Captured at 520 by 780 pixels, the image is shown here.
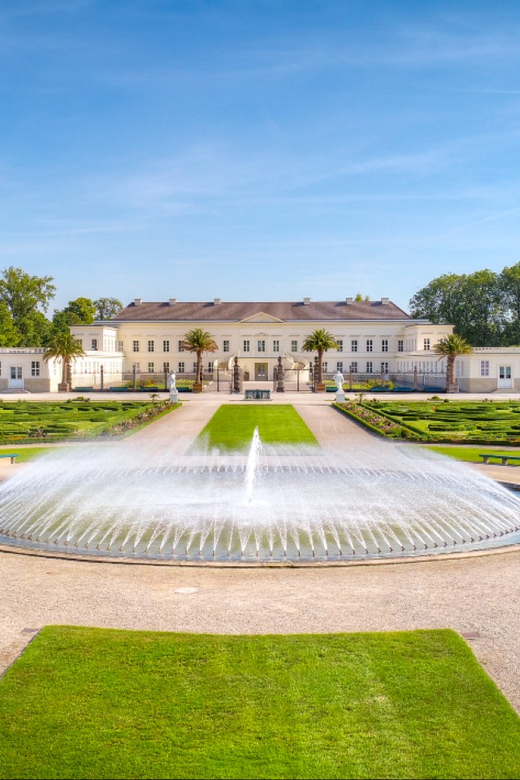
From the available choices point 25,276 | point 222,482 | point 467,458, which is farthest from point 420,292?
point 222,482

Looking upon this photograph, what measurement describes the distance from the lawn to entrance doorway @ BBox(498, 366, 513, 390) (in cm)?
1782

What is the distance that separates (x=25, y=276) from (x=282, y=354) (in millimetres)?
35993

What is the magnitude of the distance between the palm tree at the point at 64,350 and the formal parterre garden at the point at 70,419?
15730 mm

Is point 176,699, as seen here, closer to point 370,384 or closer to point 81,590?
point 81,590

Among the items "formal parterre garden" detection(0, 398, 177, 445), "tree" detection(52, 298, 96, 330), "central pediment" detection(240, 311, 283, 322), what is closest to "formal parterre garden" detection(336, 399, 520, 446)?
"formal parterre garden" detection(0, 398, 177, 445)

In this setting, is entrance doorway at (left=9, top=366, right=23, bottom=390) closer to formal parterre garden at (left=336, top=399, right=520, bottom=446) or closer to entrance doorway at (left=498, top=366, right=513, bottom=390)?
formal parterre garden at (left=336, top=399, right=520, bottom=446)

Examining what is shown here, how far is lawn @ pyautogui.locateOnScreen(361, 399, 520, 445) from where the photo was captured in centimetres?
3159

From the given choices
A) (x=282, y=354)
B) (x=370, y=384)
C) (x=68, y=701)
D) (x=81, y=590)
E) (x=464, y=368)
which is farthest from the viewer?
(x=282, y=354)

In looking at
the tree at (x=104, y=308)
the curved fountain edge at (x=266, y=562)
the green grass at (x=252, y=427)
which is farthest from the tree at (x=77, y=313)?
the curved fountain edge at (x=266, y=562)

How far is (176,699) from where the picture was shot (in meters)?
7.77

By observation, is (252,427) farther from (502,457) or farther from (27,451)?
(502,457)

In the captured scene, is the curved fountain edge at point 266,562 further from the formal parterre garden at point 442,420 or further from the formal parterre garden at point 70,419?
the formal parterre garden at point 70,419

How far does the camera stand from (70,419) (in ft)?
126

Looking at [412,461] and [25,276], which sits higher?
[25,276]
